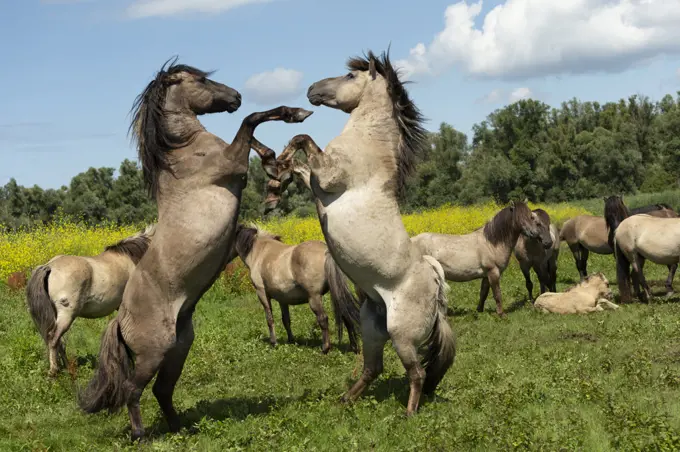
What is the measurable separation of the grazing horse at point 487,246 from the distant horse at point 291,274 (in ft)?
10.6

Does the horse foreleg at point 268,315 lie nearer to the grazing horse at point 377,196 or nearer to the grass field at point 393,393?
A: the grass field at point 393,393

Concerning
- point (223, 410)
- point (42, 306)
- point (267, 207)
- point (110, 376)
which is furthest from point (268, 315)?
point (267, 207)

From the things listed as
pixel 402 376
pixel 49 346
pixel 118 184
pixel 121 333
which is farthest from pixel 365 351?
pixel 118 184

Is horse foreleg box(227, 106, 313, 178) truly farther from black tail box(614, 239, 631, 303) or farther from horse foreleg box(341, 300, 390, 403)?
black tail box(614, 239, 631, 303)

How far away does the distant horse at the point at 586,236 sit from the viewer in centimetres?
1781

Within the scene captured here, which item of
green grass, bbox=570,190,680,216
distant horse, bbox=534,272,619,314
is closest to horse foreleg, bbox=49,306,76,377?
distant horse, bbox=534,272,619,314

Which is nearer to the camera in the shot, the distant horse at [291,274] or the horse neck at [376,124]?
the horse neck at [376,124]

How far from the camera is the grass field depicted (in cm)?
577

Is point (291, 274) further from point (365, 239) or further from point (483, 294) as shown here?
point (365, 239)

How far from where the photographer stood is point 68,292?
10.0 meters

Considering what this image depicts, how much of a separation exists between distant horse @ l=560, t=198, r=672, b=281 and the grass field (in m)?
4.70

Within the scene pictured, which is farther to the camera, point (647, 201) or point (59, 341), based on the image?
point (647, 201)

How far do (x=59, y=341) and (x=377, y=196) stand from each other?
6105 mm

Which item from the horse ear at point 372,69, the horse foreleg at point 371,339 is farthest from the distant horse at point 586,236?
the horse ear at point 372,69
